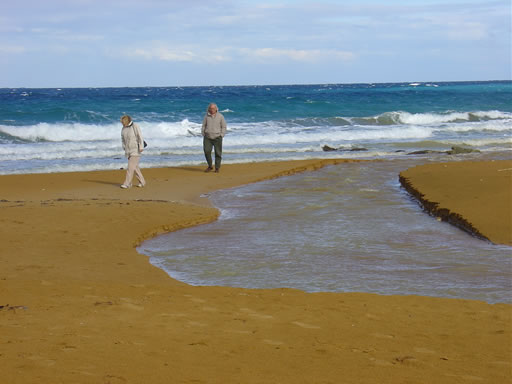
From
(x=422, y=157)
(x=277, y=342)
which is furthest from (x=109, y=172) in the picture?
(x=277, y=342)

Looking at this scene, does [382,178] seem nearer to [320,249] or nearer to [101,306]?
[320,249]

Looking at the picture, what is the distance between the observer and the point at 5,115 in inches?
1495

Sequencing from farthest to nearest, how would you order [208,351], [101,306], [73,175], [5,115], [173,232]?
[5,115] → [73,175] → [173,232] → [101,306] → [208,351]

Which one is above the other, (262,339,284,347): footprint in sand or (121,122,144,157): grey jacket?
(121,122,144,157): grey jacket

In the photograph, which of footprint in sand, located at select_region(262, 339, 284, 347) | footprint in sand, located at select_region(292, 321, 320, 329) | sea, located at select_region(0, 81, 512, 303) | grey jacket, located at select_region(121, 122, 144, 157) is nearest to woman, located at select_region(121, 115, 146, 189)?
grey jacket, located at select_region(121, 122, 144, 157)

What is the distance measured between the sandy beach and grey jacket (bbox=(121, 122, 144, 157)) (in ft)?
14.3

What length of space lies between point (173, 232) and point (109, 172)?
768 cm

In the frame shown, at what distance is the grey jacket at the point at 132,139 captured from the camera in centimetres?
1338

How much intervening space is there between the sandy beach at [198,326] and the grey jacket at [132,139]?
14.3ft

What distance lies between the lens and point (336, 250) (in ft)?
26.6

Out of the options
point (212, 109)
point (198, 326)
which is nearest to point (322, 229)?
point (198, 326)

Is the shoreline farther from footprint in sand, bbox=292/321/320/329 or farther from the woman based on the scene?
the woman

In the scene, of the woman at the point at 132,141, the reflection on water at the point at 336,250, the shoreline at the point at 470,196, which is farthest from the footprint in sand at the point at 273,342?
the woman at the point at 132,141

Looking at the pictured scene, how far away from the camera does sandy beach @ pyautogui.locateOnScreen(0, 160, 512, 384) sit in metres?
3.96
